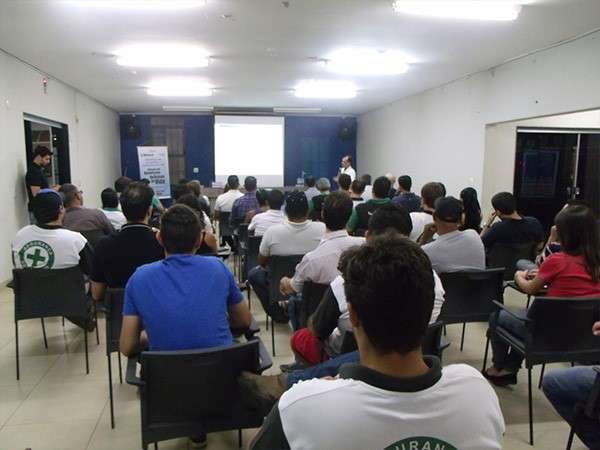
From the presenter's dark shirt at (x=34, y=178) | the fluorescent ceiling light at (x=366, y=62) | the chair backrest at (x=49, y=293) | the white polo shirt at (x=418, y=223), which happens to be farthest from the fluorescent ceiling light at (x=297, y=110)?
the chair backrest at (x=49, y=293)

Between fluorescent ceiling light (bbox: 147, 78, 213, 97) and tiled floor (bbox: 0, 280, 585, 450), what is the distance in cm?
522

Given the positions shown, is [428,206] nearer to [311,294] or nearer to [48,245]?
[311,294]

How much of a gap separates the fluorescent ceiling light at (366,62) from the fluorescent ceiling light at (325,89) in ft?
3.52

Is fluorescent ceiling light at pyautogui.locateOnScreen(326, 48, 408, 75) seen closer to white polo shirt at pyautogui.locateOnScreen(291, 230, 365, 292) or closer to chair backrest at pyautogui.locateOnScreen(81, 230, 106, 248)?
chair backrest at pyautogui.locateOnScreen(81, 230, 106, 248)

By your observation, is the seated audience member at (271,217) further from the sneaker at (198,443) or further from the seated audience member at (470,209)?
the sneaker at (198,443)

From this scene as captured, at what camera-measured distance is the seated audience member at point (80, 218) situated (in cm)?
413

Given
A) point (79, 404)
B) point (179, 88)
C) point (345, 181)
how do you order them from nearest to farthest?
1. point (79, 404)
2. point (345, 181)
3. point (179, 88)

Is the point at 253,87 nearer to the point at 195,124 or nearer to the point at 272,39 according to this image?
the point at 272,39

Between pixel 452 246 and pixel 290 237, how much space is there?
1.17m

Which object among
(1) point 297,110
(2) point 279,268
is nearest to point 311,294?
(2) point 279,268

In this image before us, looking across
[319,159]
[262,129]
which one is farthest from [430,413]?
[319,159]

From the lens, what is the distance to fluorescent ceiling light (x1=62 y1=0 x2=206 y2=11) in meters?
3.85

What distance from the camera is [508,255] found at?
12.9 feet

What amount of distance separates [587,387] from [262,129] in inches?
419
